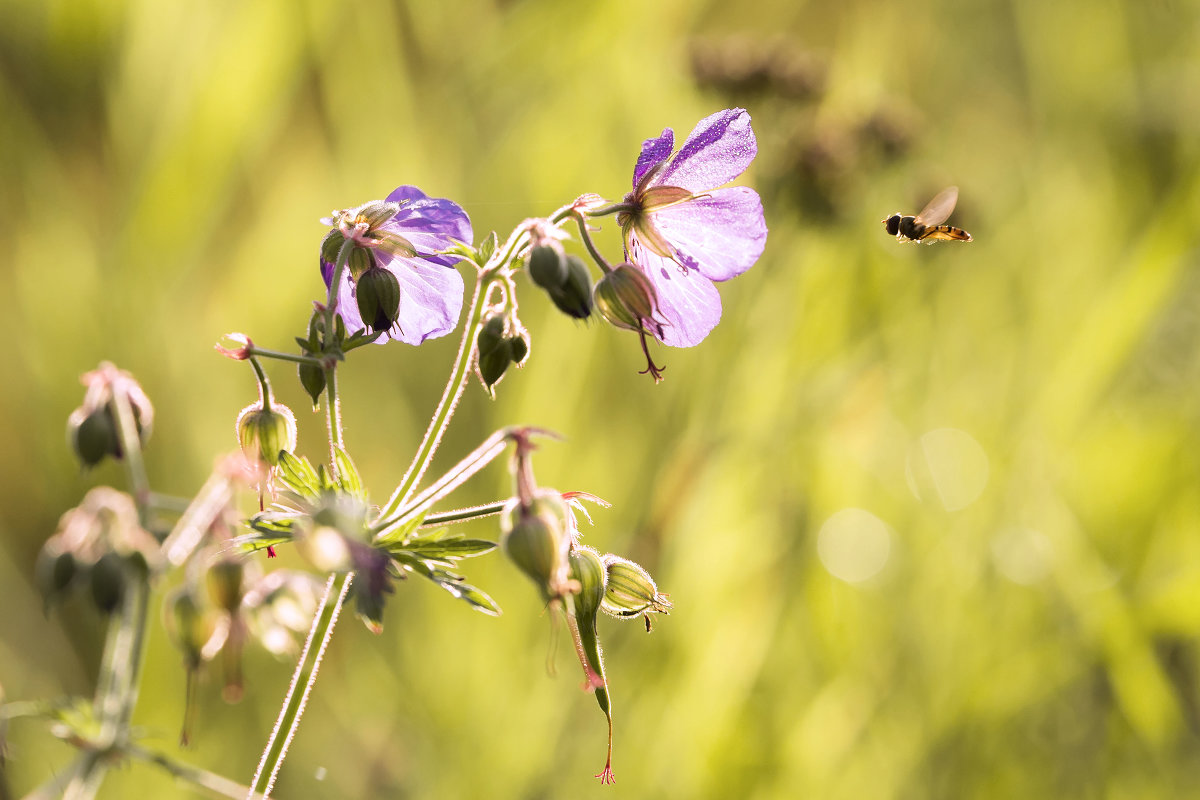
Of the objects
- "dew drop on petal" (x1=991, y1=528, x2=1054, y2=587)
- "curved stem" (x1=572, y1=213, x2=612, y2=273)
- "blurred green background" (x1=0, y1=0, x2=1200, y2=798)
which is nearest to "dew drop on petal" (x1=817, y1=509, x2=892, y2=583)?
"blurred green background" (x1=0, y1=0, x2=1200, y2=798)

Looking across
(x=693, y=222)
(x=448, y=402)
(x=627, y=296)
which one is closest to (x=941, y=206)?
(x=693, y=222)

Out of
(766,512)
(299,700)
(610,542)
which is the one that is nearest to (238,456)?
(299,700)

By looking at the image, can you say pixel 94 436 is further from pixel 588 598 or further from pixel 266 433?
pixel 588 598

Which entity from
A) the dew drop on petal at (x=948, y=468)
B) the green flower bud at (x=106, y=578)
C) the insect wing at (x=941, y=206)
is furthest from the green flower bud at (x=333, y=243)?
the dew drop on petal at (x=948, y=468)

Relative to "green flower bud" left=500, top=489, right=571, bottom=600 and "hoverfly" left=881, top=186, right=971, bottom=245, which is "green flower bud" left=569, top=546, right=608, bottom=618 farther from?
"hoverfly" left=881, top=186, right=971, bottom=245

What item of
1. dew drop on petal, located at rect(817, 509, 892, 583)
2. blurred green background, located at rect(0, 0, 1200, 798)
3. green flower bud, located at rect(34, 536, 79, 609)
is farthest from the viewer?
dew drop on petal, located at rect(817, 509, 892, 583)

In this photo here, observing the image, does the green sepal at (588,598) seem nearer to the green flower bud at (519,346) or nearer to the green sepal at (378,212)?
the green flower bud at (519,346)

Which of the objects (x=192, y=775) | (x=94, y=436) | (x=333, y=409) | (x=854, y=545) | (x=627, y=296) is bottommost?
(x=854, y=545)
